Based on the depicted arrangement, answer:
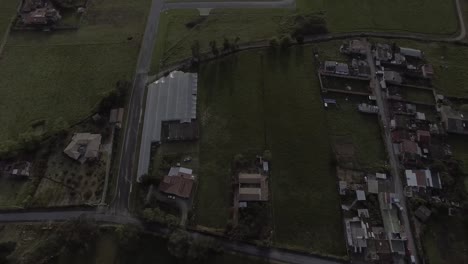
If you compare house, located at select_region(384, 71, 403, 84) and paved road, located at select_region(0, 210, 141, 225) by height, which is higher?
house, located at select_region(384, 71, 403, 84)

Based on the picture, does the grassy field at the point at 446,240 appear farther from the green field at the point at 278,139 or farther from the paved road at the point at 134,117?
the paved road at the point at 134,117

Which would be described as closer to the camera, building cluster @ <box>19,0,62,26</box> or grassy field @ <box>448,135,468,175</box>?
grassy field @ <box>448,135,468,175</box>

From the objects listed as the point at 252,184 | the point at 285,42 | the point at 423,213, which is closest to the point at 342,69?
the point at 285,42

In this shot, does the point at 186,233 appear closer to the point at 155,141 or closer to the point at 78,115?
the point at 155,141

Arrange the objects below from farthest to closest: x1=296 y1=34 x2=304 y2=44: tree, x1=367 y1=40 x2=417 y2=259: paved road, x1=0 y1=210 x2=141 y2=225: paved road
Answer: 1. x1=296 y1=34 x2=304 y2=44: tree
2. x1=0 y1=210 x2=141 y2=225: paved road
3. x1=367 y1=40 x2=417 y2=259: paved road

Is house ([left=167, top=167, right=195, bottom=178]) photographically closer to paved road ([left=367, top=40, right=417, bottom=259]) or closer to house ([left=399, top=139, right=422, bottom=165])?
paved road ([left=367, top=40, right=417, bottom=259])

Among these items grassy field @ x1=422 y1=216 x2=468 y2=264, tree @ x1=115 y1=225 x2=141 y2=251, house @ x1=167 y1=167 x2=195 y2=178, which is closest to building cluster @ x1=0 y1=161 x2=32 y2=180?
tree @ x1=115 y1=225 x2=141 y2=251
